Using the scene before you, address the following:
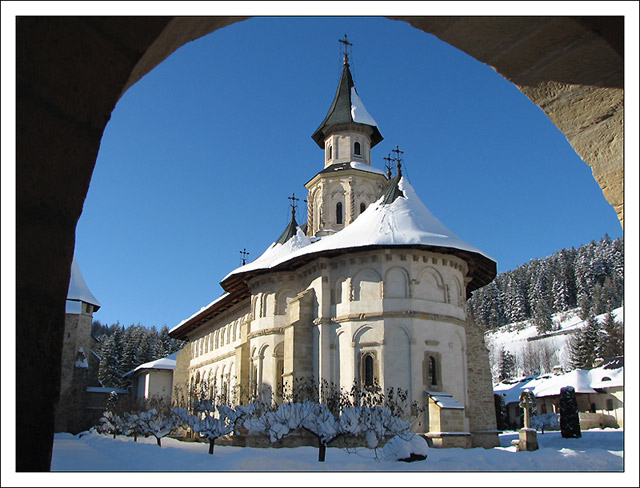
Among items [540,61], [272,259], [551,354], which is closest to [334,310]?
[272,259]

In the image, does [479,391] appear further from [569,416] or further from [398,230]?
[398,230]

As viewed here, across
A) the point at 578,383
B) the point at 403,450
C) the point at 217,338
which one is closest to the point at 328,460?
the point at 403,450

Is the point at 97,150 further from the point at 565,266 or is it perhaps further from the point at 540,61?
the point at 565,266

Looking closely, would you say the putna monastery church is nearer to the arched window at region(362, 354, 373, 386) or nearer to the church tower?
the arched window at region(362, 354, 373, 386)

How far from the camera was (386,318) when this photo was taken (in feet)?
68.7

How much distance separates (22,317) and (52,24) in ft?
3.40

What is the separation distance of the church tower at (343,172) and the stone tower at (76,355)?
1633 centimetres

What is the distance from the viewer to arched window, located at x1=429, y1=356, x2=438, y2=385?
68.3 ft

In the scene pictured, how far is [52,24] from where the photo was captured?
85.3 inches

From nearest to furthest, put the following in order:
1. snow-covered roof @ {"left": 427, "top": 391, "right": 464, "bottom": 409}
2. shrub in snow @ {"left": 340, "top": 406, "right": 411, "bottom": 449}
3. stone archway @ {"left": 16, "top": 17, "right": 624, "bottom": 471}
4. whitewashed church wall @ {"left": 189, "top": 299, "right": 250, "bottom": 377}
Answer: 1. stone archway @ {"left": 16, "top": 17, "right": 624, "bottom": 471}
2. shrub in snow @ {"left": 340, "top": 406, "right": 411, "bottom": 449}
3. snow-covered roof @ {"left": 427, "top": 391, "right": 464, "bottom": 409}
4. whitewashed church wall @ {"left": 189, "top": 299, "right": 250, "bottom": 377}

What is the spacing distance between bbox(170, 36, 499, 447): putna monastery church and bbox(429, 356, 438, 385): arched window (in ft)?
0.12

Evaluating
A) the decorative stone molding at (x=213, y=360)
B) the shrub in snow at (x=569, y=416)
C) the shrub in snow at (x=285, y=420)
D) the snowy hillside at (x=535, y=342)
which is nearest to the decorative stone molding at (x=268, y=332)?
the decorative stone molding at (x=213, y=360)

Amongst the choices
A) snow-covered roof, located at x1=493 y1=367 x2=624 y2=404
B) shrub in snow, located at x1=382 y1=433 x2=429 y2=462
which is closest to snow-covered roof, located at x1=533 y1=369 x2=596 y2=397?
snow-covered roof, located at x1=493 y1=367 x2=624 y2=404

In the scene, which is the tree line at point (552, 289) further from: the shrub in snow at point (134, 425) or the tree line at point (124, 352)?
the shrub in snow at point (134, 425)
